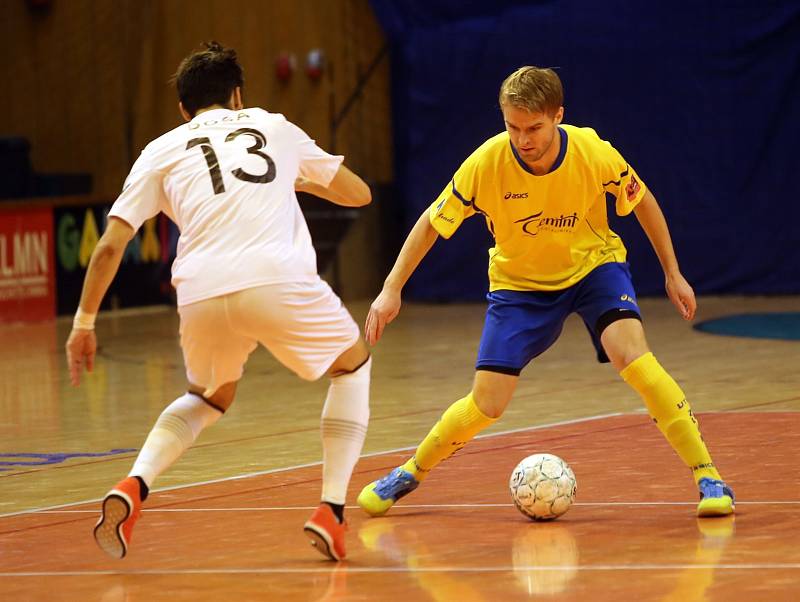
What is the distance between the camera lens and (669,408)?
5.41 meters

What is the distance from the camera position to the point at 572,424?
7973mm

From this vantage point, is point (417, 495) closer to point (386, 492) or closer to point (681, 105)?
point (386, 492)

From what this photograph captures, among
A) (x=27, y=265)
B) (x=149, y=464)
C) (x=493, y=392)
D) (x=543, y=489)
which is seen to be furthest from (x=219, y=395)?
(x=27, y=265)

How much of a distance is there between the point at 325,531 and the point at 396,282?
106 cm

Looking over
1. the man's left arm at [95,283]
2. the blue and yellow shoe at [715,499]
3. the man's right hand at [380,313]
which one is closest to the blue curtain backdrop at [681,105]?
the blue and yellow shoe at [715,499]

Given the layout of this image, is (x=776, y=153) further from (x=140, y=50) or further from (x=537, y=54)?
(x=140, y=50)

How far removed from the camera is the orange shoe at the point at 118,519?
4.61m

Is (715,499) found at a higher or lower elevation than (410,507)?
higher

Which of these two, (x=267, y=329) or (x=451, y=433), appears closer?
(x=267, y=329)

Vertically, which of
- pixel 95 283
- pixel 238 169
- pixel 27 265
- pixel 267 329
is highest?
pixel 238 169

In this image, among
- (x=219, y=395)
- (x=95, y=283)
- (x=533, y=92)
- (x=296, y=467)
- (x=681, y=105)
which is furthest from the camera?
(x=681, y=105)

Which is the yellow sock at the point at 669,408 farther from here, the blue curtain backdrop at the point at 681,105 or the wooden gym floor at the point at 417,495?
the blue curtain backdrop at the point at 681,105

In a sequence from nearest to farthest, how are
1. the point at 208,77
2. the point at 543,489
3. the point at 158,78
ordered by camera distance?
1. the point at 208,77
2. the point at 543,489
3. the point at 158,78

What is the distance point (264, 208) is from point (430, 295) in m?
13.1
